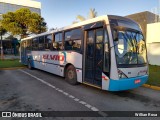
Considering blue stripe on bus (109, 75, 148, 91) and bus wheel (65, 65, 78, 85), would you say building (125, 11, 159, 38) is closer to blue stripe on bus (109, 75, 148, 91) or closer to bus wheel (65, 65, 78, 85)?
bus wheel (65, 65, 78, 85)

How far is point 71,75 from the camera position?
8.26 metres

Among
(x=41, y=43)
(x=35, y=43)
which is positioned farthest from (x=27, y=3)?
(x=41, y=43)

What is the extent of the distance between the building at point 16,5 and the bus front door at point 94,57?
68588 millimetres

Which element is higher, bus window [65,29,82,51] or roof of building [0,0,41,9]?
roof of building [0,0,41,9]

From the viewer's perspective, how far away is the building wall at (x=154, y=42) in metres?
16.6

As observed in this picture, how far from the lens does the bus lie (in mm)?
5730

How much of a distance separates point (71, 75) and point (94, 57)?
2095 mm

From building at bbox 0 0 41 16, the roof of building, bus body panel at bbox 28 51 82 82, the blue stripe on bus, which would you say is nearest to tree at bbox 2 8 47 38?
bus body panel at bbox 28 51 82 82

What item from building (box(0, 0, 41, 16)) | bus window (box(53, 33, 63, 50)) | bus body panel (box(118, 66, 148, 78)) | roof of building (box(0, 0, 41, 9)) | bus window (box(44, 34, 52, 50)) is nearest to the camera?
bus body panel (box(118, 66, 148, 78))

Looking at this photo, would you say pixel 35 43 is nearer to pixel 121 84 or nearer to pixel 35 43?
pixel 35 43

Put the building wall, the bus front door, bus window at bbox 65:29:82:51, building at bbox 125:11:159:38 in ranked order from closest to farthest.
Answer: the bus front door → bus window at bbox 65:29:82:51 → the building wall → building at bbox 125:11:159:38

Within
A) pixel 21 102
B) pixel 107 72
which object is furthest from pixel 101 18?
pixel 21 102

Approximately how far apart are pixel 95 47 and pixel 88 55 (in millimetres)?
568

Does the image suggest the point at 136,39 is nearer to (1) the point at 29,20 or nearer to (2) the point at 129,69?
(2) the point at 129,69
